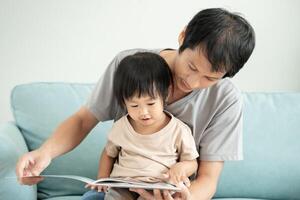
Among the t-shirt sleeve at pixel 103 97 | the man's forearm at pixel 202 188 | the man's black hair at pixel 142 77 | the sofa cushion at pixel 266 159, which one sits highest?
the man's black hair at pixel 142 77

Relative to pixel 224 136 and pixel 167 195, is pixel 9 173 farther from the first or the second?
pixel 224 136

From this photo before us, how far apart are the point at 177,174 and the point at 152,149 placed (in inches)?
3.9

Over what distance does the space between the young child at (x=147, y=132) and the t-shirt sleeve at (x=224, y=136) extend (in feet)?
0.28

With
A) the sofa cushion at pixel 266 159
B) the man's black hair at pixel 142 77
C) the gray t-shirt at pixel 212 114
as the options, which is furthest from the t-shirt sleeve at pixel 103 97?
the sofa cushion at pixel 266 159

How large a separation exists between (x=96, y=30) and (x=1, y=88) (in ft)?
1.65

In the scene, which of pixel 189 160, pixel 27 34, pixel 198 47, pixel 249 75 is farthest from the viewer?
pixel 249 75

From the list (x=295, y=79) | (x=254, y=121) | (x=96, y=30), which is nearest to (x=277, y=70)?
(x=295, y=79)

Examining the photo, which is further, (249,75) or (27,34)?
(249,75)

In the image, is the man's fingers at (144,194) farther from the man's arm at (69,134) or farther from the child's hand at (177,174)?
the man's arm at (69,134)

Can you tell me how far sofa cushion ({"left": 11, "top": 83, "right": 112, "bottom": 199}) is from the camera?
172 cm

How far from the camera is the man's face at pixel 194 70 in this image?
44.3 inches

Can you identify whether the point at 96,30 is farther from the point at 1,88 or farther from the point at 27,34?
the point at 1,88

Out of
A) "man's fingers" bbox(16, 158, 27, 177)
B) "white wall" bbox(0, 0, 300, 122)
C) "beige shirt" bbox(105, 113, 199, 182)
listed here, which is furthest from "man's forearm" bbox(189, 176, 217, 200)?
"white wall" bbox(0, 0, 300, 122)

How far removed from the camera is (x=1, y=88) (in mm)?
2020
